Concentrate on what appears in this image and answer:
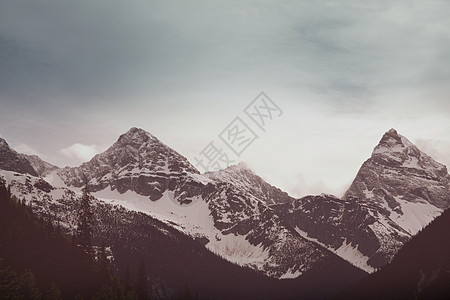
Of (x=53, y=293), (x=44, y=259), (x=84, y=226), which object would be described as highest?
(x=84, y=226)

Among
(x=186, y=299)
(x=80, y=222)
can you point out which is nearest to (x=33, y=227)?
(x=80, y=222)

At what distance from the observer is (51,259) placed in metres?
160

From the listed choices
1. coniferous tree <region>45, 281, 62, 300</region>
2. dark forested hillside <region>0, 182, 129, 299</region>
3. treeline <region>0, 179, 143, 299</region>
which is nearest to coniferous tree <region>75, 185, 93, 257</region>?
treeline <region>0, 179, 143, 299</region>

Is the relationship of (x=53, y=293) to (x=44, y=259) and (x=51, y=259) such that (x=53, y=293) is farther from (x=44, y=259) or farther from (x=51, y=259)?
(x=51, y=259)

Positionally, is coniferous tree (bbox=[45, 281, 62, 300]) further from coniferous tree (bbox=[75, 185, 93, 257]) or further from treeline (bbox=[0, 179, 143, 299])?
coniferous tree (bbox=[75, 185, 93, 257])

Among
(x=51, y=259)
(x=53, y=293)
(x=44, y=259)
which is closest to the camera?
(x=53, y=293)

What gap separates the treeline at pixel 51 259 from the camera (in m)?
150

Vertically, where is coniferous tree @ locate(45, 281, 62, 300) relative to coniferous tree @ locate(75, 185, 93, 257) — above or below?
below

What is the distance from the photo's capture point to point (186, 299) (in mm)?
196500

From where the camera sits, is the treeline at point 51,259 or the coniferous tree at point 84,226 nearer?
the treeline at point 51,259

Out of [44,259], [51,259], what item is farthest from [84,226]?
[44,259]

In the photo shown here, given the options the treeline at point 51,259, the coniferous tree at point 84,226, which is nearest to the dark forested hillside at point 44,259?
the treeline at point 51,259

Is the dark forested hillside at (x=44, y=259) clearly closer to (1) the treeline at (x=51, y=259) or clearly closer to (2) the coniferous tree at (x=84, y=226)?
(1) the treeline at (x=51, y=259)

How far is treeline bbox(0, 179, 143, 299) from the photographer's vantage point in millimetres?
150125
